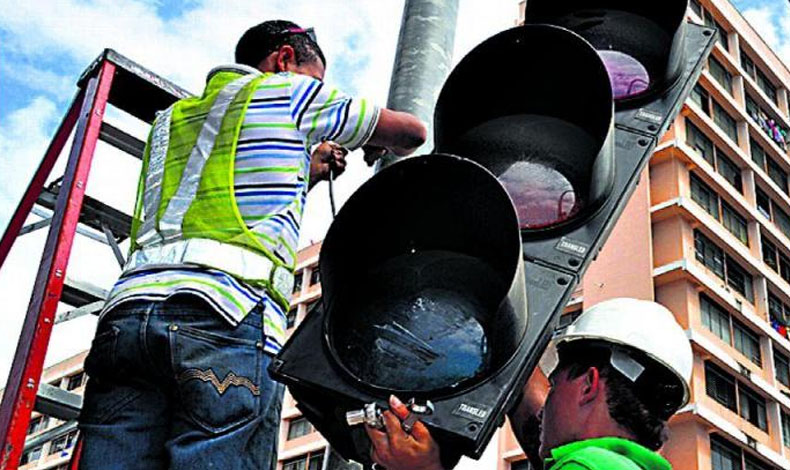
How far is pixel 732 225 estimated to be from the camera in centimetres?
3161

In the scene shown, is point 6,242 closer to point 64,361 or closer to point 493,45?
point 493,45

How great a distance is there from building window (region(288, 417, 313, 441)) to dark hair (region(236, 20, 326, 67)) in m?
33.8

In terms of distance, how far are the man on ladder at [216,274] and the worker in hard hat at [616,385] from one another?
58 centimetres

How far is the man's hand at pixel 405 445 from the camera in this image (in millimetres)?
1736

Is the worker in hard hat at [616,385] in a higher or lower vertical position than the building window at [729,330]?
lower

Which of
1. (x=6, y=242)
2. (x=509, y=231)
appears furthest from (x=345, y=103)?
(x=6, y=242)

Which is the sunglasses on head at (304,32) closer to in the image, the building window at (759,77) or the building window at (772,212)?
the building window at (772,212)

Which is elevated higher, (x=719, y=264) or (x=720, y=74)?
(x=720, y=74)

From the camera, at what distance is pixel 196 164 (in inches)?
93.3

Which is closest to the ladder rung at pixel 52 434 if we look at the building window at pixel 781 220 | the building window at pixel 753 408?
the building window at pixel 753 408

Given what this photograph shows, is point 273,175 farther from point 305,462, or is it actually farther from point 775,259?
point 305,462

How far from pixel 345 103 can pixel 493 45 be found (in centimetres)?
36

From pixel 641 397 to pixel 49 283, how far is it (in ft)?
6.24

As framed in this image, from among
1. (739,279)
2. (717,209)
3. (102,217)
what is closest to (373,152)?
(102,217)
